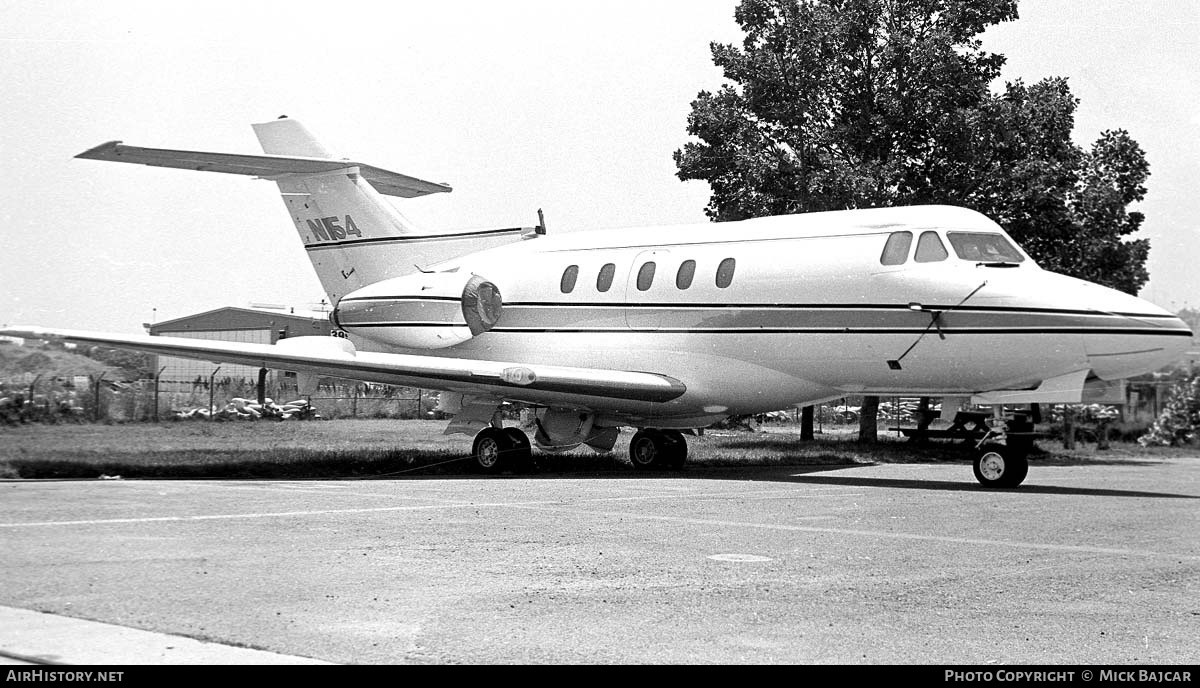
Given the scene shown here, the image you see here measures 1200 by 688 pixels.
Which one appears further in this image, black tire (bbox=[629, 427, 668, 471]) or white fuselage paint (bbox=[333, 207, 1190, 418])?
black tire (bbox=[629, 427, 668, 471])

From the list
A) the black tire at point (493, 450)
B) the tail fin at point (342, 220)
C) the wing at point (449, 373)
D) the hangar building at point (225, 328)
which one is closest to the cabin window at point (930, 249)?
the wing at point (449, 373)

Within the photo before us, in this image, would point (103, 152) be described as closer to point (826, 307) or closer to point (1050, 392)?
point (826, 307)

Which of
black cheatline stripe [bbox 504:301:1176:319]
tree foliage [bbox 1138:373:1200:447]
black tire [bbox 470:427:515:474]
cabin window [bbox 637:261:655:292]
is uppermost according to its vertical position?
cabin window [bbox 637:261:655:292]

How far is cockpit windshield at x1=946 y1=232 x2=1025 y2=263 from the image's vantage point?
17672 mm

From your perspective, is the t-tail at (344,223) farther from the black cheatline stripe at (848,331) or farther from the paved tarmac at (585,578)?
the paved tarmac at (585,578)

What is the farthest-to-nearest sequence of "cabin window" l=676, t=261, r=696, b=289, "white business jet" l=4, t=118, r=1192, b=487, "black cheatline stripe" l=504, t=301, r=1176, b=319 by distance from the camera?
"cabin window" l=676, t=261, r=696, b=289 → "white business jet" l=4, t=118, r=1192, b=487 → "black cheatline stripe" l=504, t=301, r=1176, b=319

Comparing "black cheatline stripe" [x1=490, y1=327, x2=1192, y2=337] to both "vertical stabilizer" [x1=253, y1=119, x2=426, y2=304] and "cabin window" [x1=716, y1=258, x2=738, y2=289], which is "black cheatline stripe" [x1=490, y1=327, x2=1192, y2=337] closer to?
"cabin window" [x1=716, y1=258, x2=738, y2=289]

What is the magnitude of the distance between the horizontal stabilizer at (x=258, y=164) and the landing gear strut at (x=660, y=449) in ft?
23.3

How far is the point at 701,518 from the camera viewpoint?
43.1ft

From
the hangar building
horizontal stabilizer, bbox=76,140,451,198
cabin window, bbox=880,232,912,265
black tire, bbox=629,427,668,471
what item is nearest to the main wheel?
cabin window, bbox=880,232,912,265

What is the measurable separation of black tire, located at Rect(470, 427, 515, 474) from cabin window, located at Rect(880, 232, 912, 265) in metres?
6.47
